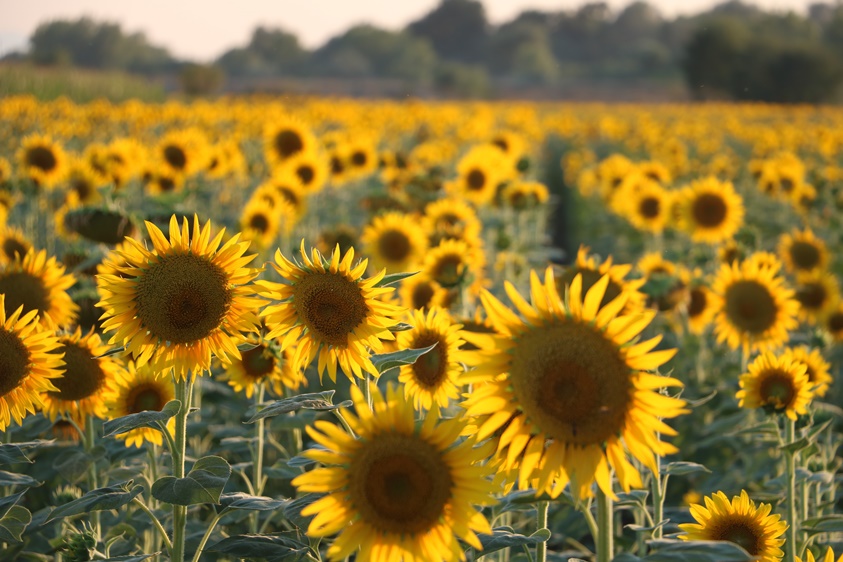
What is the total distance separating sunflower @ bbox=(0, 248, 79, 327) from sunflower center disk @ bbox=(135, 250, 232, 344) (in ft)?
2.87

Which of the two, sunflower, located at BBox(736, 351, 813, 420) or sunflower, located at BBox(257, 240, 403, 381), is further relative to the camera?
sunflower, located at BBox(736, 351, 813, 420)

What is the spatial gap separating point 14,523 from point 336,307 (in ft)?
3.16

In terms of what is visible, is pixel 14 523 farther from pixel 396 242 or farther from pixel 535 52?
pixel 535 52

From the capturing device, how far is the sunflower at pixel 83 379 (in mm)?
2637

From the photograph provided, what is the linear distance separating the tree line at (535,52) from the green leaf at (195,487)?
→ 1485 cm

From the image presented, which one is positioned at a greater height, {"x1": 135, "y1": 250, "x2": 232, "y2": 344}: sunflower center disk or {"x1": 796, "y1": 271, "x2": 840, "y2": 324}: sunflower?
{"x1": 135, "y1": 250, "x2": 232, "y2": 344}: sunflower center disk

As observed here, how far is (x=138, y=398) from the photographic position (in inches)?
110

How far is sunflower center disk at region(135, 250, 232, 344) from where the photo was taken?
2.18m

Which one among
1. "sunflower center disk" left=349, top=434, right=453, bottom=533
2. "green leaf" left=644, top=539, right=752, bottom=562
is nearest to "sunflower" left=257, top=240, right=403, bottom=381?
"sunflower center disk" left=349, top=434, right=453, bottom=533

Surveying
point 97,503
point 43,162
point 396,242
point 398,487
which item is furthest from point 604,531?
point 43,162

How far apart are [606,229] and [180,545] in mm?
9515

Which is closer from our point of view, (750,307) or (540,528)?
Answer: (540,528)

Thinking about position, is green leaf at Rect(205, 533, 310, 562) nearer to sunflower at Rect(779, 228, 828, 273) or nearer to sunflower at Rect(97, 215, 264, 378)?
sunflower at Rect(97, 215, 264, 378)

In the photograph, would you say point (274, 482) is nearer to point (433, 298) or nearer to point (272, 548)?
point (433, 298)
